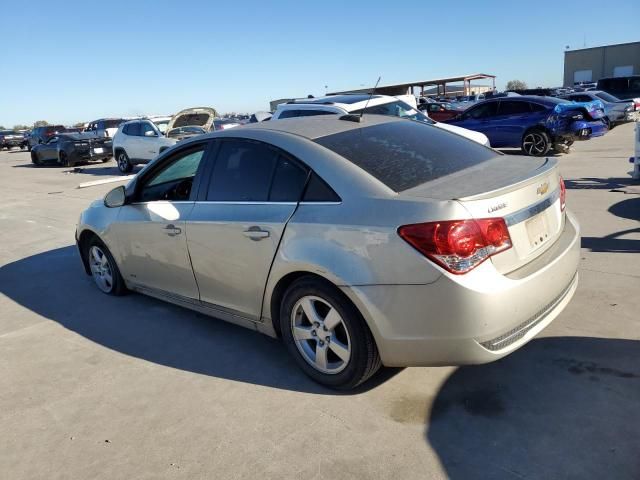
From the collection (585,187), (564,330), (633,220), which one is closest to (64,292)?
(564,330)

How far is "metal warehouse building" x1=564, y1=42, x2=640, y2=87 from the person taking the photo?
222 ft

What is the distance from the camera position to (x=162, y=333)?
14.3ft

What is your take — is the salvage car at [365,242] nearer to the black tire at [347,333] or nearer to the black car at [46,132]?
the black tire at [347,333]

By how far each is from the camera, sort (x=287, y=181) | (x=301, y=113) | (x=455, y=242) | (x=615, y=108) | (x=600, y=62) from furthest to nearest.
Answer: (x=600, y=62) < (x=615, y=108) < (x=301, y=113) < (x=287, y=181) < (x=455, y=242)

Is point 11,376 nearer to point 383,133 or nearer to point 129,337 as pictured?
point 129,337

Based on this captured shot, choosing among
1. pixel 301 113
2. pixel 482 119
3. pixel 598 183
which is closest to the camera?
pixel 598 183

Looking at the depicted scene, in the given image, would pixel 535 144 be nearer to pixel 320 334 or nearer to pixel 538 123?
pixel 538 123

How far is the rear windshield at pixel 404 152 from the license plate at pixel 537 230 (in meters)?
0.59

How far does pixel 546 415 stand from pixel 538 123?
38.1 ft

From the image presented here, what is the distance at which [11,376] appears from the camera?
387 centimetres

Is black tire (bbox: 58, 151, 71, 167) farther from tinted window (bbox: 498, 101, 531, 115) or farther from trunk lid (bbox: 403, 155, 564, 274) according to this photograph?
trunk lid (bbox: 403, 155, 564, 274)

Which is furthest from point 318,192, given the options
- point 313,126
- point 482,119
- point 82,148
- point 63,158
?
point 63,158

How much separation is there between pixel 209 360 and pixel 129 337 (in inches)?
35.4

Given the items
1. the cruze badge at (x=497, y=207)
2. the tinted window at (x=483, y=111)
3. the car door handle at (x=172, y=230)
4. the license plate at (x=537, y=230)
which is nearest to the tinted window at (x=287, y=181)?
the car door handle at (x=172, y=230)
